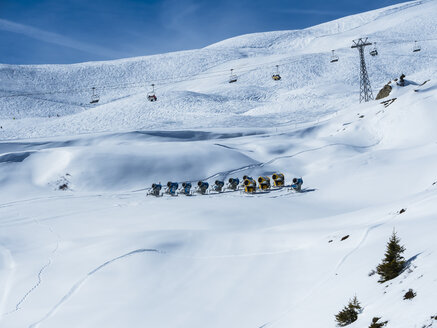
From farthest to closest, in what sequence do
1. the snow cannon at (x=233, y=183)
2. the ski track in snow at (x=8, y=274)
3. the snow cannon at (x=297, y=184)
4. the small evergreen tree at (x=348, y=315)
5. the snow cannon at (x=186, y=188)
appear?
the snow cannon at (x=233, y=183), the snow cannon at (x=186, y=188), the snow cannon at (x=297, y=184), the ski track in snow at (x=8, y=274), the small evergreen tree at (x=348, y=315)

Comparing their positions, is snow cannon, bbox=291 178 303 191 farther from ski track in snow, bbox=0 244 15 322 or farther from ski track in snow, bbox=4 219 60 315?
ski track in snow, bbox=0 244 15 322

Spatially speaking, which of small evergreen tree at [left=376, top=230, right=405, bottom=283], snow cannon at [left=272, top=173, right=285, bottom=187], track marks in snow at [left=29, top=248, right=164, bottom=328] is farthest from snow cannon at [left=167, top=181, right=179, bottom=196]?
small evergreen tree at [left=376, top=230, right=405, bottom=283]

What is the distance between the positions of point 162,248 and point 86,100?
9522cm

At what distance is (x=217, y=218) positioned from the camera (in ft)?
71.0

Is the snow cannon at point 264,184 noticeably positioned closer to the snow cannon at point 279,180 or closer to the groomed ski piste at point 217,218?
the groomed ski piste at point 217,218

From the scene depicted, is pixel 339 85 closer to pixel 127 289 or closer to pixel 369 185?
pixel 369 185

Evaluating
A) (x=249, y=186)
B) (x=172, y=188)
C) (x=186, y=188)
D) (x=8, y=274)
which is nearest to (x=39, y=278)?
(x=8, y=274)

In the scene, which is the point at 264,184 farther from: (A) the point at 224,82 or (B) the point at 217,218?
(A) the point at 224,82

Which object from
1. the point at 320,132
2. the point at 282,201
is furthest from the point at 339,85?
the point at 282,201

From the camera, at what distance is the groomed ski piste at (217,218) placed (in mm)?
10594

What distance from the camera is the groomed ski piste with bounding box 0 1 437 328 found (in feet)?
34.8

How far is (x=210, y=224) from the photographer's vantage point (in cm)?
2028

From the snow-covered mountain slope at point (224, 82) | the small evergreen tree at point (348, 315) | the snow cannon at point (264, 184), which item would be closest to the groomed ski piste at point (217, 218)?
the small evergreen tree at point (348, 315)

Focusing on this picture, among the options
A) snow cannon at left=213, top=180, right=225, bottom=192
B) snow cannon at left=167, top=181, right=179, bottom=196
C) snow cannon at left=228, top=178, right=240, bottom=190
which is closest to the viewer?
snow cannon at left=167, top=181, right=179, bottom=196
